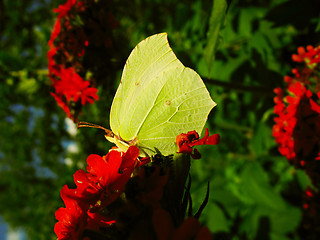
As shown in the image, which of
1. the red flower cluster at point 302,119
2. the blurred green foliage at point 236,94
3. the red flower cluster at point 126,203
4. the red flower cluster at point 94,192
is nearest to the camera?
the red flower cluster at point 126,203

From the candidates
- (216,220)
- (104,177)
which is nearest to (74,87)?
(104,177)

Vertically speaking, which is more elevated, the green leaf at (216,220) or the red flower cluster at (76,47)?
the red flower cluster at (76,47)

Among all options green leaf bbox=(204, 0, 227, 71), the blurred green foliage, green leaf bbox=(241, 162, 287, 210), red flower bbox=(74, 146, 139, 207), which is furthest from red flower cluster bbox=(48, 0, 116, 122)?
green leaf bbox=(241, 162, 287, 210)

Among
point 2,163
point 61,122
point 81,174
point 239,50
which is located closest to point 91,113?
point 61,122

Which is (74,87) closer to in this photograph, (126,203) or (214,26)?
(214,26)

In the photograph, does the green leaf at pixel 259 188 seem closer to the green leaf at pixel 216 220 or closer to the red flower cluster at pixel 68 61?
the green leaf at pixel 216 220

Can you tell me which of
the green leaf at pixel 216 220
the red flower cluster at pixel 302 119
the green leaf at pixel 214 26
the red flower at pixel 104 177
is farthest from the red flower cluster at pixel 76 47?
the green leaf at pixel 216 220

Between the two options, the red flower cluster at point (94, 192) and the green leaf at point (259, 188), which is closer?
the red flower cluster at point (94, 192)
